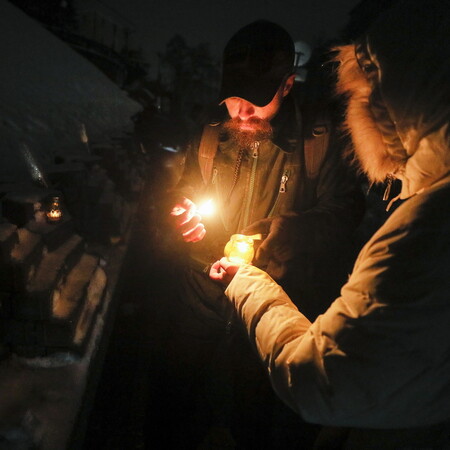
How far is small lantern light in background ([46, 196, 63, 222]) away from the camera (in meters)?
3.17

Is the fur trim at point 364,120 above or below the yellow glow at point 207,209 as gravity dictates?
above

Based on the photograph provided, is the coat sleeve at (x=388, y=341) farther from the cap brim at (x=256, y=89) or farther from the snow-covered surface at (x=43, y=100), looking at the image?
the snow-covered surface at (x=43, y=100)

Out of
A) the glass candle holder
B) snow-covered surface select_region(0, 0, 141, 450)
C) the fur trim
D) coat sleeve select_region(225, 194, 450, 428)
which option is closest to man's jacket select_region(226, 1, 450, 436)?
coat sleeve select_region(225, 194, 450, 428)

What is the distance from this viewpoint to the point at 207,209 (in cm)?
266

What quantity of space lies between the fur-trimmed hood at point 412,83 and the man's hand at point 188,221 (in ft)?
5.15

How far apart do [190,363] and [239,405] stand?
0.64 m

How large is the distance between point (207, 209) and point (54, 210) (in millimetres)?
1714

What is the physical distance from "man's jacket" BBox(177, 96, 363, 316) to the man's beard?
0.17 ft

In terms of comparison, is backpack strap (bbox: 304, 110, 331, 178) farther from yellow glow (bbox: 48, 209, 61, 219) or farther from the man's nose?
yellow glow (bbox: 48, 209, 61, 219)

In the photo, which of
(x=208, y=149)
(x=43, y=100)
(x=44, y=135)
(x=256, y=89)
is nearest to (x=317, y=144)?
(x=256, y=89)

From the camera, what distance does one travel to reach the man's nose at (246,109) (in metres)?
2.45

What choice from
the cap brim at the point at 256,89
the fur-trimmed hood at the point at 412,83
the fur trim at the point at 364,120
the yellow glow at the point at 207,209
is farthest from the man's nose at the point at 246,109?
the fur-trimmed hood at the point at 412,83

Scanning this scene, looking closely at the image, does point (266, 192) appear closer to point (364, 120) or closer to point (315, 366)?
point (364, 120)

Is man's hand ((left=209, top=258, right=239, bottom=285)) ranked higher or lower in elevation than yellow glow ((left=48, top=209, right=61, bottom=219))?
higher
